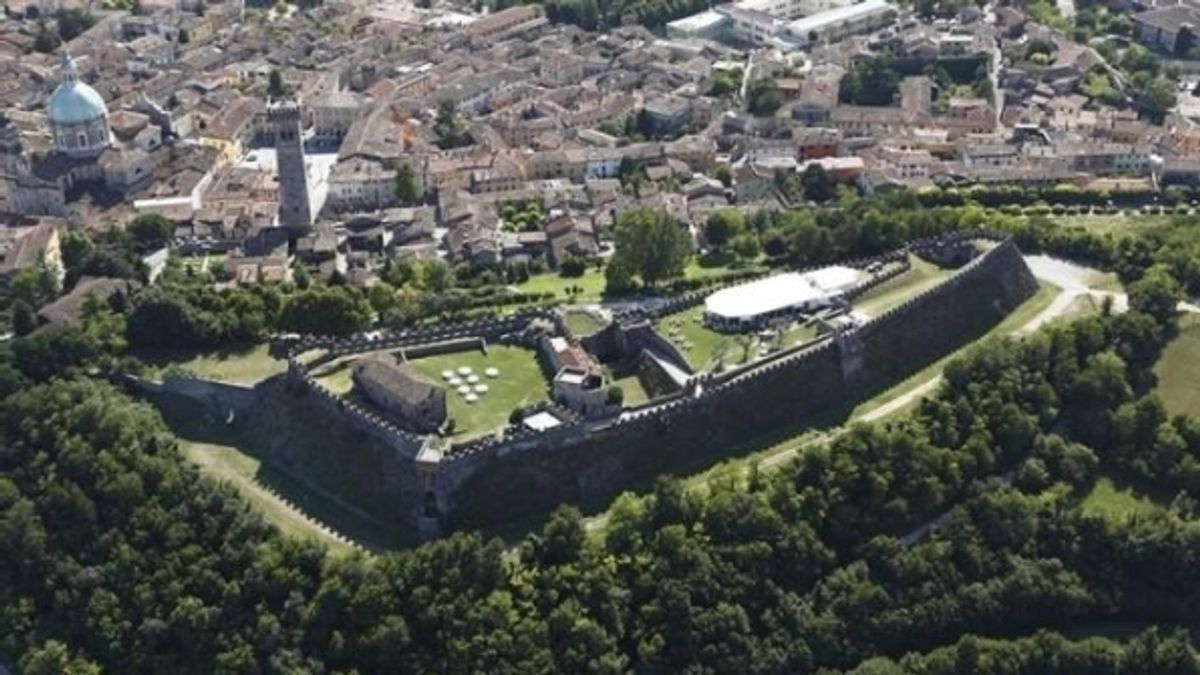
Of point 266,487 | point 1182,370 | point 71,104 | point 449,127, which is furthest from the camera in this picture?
point 449,127

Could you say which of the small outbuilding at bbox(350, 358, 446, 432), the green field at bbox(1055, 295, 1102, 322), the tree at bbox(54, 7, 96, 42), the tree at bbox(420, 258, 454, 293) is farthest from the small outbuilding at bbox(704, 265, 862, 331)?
the tree at bbox(54, 7, 96, 42)

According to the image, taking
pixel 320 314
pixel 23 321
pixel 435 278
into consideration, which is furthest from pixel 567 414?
pixel 23 321

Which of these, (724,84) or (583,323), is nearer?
(583,323)

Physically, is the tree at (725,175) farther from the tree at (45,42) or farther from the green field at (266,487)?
the tree at (45,42)

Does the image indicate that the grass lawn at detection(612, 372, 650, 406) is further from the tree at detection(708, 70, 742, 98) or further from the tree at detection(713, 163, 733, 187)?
the tree at detection(708, 70, 742, 98)

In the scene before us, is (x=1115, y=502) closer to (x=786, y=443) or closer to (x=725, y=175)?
(x=786, y=443)
